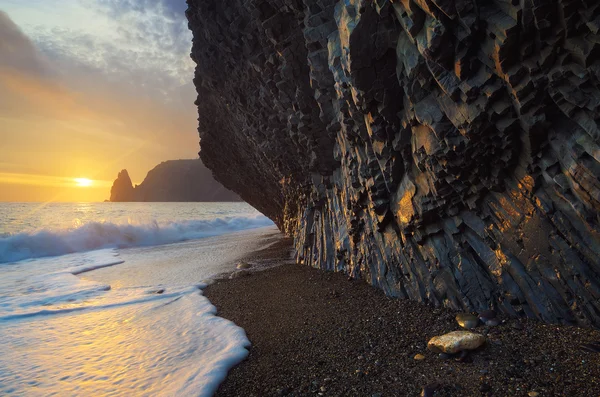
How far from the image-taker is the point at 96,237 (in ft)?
82.6

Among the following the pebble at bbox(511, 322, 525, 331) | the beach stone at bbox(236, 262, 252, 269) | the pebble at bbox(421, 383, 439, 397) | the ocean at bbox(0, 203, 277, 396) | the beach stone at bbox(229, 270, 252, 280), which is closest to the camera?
the pebble at bbox(421, 383, 439, 397)

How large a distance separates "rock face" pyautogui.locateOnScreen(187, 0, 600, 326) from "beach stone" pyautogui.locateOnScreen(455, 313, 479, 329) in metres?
0.34

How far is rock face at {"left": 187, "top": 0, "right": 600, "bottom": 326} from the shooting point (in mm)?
4363

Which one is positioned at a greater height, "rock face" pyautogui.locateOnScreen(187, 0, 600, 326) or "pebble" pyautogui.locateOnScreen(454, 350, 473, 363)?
"rock face" pyautogui.locateOnScreen(187, 0, 600, 326)

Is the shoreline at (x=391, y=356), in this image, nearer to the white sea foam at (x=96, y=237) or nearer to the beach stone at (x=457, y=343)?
the beach stone at (x=457, y=343)

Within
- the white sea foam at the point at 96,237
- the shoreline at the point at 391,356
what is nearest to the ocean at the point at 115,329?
the shoreline at the point at 391,356

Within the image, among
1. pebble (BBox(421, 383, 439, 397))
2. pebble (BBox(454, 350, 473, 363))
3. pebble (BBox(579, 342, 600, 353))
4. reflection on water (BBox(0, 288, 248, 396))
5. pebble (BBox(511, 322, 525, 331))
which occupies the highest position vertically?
pebble (BBox(579, 342, 600, 353))

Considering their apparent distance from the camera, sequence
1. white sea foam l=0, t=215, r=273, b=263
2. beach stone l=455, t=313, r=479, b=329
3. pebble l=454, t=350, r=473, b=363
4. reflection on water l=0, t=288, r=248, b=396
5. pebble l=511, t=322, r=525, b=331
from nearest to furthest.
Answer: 1. pebble l=454, t=350, r=473, b=363
2. pebble l=511, t=322, r=525, b=331
3. reflection on water l=0, t=288, r=248, b=396
4. beach stone l=455, t=313, r=479, b=329
5. white sea foam l=0, t=215, r=273, b=263

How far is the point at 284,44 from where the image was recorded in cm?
1118

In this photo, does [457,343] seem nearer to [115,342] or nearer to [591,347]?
[591,347]

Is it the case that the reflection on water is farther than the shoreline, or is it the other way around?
the reflection on water

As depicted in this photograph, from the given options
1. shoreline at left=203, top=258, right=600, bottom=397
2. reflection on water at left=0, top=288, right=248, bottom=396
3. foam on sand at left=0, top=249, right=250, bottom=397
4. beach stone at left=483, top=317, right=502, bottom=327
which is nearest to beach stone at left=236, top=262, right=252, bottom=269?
foam on sand at left=0, top=249, right=250, bottom=397

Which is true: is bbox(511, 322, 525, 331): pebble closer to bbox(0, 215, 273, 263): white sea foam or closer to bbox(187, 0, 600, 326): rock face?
bbox(187, 0, 600, 326): rock face

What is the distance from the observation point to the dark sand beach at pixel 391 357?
14.0 feet
